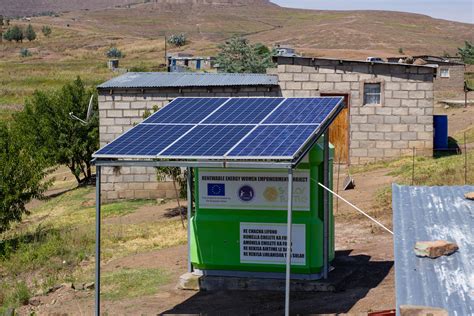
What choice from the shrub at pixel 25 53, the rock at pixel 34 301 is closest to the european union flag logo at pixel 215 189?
the rock at pixel 34 301

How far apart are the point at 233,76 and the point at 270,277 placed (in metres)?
14.0

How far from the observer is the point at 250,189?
1418cm

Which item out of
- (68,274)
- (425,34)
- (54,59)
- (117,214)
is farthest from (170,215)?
(425,34)

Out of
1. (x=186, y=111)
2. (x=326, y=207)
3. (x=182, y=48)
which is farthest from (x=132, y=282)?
(x=182, y=48)

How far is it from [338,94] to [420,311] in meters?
18.2

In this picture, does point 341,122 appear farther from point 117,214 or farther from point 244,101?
point 244,101

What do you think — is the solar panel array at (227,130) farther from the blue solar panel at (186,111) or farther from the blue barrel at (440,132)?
the blue barrel at (440,132)

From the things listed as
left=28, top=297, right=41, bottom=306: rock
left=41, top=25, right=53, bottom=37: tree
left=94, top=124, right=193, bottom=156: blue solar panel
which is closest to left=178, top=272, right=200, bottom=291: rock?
left=28, top=297, right=41, bottom=306: rock

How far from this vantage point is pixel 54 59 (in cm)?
11262

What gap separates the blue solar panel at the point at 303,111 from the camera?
13398 millimetres

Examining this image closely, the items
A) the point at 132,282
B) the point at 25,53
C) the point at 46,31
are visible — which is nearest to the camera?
the point at 132,282

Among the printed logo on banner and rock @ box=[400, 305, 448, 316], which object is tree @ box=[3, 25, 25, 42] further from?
rock @ box=[400, 305, 448, 316]

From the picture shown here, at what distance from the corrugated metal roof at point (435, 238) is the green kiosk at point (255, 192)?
2065 millimetres

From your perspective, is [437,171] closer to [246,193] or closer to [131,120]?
[246,193]
